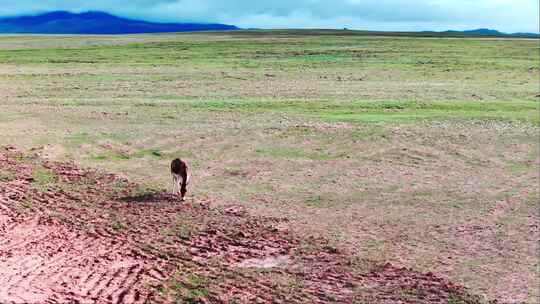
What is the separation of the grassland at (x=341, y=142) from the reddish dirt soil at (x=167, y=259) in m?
0.79

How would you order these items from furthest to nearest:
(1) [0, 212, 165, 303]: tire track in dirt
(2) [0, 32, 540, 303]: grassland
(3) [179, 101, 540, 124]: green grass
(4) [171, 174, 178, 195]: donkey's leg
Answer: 1. (3) [179, 101, 540, 124]: green grass
2. (4) [171, 174, 178, 195]: donkey's leg
3. (2) [0, 32, 540, 303]: grassland
4. (1) [0, 212, 165, 303]: tire track in dirt

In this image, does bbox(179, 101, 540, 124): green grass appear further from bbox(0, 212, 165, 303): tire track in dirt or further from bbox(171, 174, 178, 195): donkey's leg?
bbox(0, 212, 165, 303): tire track in dirt

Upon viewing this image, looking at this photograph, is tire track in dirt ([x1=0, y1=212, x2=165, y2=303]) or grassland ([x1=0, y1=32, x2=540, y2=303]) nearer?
tire track in dirt ([x1=0, y1=212, x2=165, y2=303])

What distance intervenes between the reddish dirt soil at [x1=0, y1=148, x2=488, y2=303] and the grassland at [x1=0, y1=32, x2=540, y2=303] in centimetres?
79

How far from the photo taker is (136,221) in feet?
45.5

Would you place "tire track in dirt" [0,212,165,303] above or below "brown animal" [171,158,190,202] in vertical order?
below

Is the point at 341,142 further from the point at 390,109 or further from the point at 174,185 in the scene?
the point at 174,185

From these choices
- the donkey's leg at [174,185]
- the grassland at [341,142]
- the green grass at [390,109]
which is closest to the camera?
the grassland at [341,142]

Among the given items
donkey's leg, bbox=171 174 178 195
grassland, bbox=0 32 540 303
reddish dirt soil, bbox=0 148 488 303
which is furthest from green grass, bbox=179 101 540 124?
reddish dirt soil, bbox=0 148 488 303

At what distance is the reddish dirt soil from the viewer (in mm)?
10648

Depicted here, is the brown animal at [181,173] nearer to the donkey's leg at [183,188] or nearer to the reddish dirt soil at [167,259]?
the donkey's leg at [183,188]

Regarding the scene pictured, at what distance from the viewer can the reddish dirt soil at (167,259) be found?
10.6 m

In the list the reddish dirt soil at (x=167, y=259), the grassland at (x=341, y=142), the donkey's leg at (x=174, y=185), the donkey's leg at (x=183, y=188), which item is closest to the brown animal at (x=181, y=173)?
the donkey's leg at (x=183, y=188)

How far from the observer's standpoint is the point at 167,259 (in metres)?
11.9
